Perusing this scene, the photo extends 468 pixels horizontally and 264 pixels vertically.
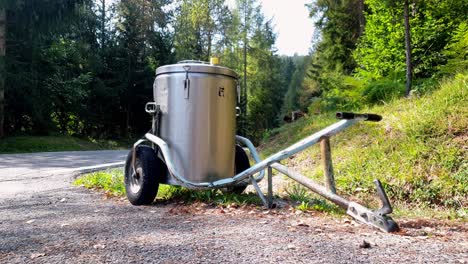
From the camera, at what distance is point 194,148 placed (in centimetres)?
429

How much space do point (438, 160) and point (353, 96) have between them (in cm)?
639

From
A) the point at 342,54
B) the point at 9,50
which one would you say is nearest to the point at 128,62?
the point at 9,50

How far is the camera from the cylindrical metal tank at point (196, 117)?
14.1 ft

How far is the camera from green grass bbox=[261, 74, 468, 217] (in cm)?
507

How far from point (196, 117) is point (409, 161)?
10.5 feet

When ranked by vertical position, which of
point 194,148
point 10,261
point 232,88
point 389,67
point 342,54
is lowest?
point 10,261

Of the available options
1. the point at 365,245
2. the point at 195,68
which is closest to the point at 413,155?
the point at 195,68

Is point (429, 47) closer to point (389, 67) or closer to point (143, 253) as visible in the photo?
point (389, 67)

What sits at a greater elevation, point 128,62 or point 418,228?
point 128,62

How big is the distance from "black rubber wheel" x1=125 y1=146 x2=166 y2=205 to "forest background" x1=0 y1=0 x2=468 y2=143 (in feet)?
21.6

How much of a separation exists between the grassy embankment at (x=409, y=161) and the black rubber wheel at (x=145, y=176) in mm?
430

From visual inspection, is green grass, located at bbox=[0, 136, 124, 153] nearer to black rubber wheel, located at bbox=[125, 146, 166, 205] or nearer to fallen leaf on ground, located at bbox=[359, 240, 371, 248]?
black rubber wheel, located at bbox=[125, 146, 166, 205]

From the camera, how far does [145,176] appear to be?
4.16 meters

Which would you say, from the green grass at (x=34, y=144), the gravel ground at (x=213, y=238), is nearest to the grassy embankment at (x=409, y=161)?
the gravel ground at (x=213, y=238)
